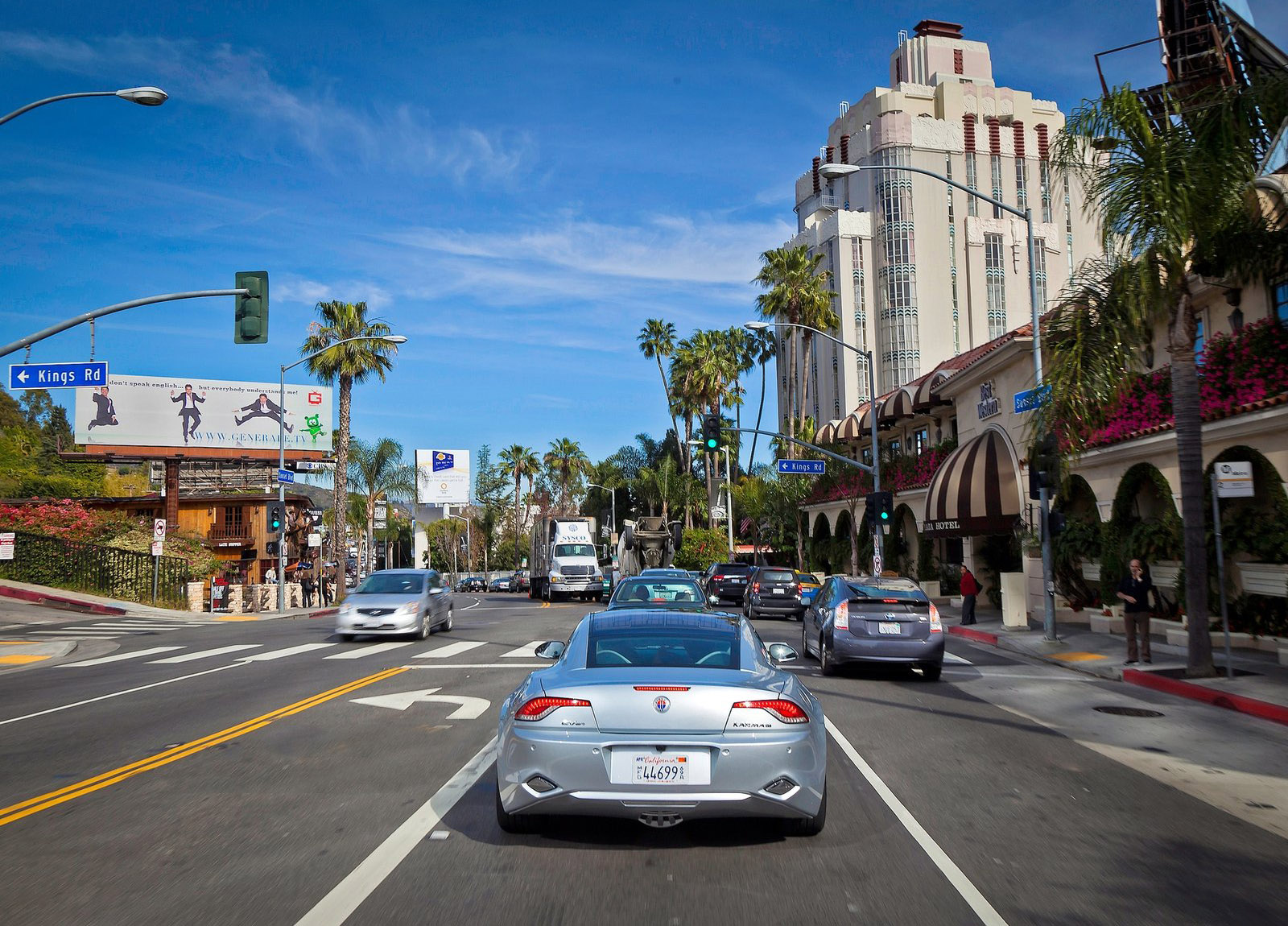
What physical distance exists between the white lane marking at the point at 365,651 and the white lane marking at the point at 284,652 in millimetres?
889

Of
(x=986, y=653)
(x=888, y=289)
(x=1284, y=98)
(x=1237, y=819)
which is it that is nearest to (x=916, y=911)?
(x=1237, y=819)

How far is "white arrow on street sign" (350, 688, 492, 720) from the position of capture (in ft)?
38.3

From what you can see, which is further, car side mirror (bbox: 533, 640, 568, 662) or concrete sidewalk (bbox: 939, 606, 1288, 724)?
concrete sidewalk (bbox: 939, 606, 1288, 724)

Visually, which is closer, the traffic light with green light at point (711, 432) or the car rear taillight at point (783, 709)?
the car rear taillight at point (783, 709)

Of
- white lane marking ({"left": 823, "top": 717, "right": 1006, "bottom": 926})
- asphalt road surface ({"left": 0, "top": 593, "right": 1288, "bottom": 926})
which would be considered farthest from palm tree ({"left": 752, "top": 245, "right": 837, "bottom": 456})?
white lane marking ({"left": 823, "top": 717, "right": 1006, "bottom": 926})

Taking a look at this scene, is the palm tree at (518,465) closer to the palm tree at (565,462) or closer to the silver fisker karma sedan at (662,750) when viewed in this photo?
the palm tree at (565,462)

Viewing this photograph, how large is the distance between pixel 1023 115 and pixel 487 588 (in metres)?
56.2

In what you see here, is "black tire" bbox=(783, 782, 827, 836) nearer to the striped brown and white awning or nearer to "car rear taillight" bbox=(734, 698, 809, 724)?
"car rear taillight" bbox=(734, 698, 809, 724)

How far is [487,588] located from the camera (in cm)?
8231

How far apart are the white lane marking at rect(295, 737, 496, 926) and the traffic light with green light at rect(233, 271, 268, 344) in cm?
1170

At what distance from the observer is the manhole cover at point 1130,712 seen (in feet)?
40.3

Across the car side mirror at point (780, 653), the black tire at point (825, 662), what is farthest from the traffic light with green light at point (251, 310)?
the car side mirror at point (780, 653)

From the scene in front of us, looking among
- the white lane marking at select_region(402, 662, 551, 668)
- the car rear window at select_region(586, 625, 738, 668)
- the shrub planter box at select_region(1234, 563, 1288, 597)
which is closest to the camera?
the car rear window at select_region(586, 625, 738, 668)

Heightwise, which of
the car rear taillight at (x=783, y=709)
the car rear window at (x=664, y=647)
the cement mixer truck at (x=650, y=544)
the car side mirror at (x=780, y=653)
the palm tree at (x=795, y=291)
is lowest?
the car rear taillight at (x=783, y=709)
